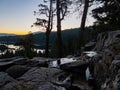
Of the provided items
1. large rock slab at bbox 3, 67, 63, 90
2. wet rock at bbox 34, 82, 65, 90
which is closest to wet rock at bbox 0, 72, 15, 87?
large rock slab at bbox 3, 67, 63, 90

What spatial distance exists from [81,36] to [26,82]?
984 cm

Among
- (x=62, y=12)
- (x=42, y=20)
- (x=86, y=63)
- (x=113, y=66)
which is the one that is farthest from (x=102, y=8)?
(x=113, y=66)

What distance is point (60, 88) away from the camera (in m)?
6.99

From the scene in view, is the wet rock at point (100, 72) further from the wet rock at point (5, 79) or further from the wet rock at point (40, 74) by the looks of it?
the wet rock at point (5, 79)

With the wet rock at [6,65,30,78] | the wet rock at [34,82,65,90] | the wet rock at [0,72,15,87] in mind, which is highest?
the wet rock at [6,65,30,78]

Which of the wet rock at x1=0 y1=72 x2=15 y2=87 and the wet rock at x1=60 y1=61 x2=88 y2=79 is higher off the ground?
the wet rock at x1=60 y1=61 x2=88 y2=79

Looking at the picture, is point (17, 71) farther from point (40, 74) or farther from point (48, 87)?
point (48, 87)

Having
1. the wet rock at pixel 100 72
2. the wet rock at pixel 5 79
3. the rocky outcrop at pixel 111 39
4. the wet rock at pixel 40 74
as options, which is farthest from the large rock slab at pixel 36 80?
the rocky outcrop at pixel 111 39

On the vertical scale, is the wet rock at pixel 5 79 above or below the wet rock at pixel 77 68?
below

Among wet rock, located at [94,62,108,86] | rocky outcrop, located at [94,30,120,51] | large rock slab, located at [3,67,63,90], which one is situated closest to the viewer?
wet rock, located at [94,62,108,86]

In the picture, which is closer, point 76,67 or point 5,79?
point 5,79

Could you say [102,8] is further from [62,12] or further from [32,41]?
[32,41]

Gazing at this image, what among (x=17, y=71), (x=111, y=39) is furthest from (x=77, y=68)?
(x=17, y=71)

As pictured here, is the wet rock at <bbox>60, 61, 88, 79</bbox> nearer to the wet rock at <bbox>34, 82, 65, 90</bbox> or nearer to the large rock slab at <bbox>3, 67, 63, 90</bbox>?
the large rock slab at <bbox>3, 67, 63, 90</bbox>
